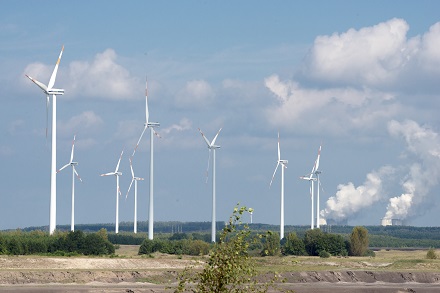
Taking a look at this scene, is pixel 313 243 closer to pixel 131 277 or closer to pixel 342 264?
pixel 342 264

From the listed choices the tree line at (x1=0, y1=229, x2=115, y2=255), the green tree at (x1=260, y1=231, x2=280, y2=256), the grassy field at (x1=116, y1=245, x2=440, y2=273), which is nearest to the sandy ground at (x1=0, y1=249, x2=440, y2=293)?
the green tree at (x1=260, y1=231, x2=280, y2=256)

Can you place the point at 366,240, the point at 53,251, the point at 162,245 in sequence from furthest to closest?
1. the point at 366,240
2. the point at 162,245
3. the point at 53,251

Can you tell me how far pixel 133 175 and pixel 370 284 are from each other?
3805 inches

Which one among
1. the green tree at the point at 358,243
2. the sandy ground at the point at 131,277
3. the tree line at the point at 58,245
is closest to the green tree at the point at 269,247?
the sandy ground at the point at 131,277

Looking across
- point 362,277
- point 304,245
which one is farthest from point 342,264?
point 304,245

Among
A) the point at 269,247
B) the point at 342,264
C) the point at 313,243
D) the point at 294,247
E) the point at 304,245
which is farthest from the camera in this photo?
the point at 313,243

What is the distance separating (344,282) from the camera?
10994cm

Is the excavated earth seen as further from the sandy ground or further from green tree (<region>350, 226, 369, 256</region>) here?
green tree (<region>350, 226, 369, 256</region>)

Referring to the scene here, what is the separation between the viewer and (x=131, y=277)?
100625 mm

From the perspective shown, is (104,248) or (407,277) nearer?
(407,277)

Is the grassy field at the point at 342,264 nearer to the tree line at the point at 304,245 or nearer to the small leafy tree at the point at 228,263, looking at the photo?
the tree line at the point at 304,245

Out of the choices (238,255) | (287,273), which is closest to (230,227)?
(238,255)

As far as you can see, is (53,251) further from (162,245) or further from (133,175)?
(133,175)

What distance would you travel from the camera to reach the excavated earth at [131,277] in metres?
91.8
